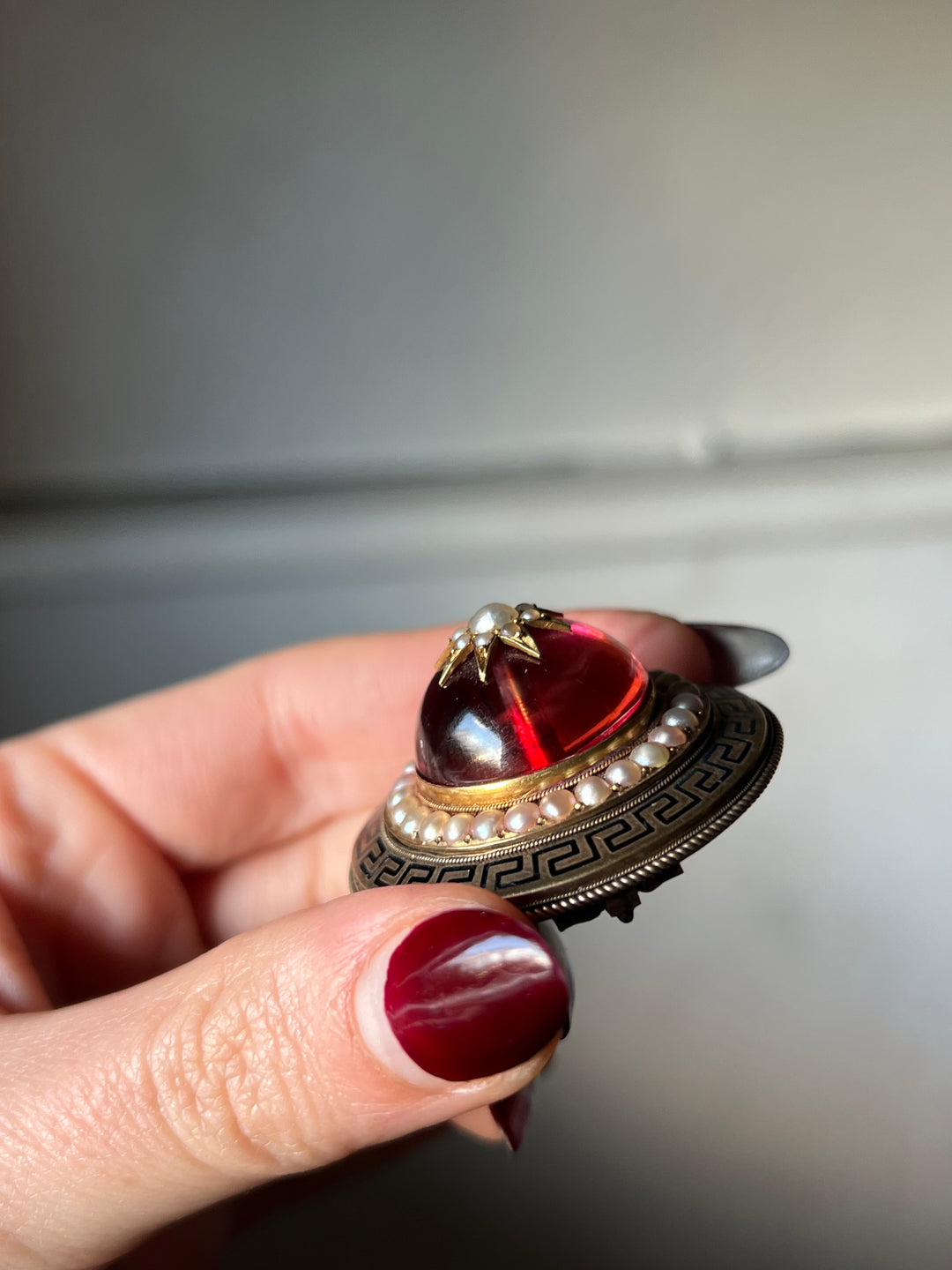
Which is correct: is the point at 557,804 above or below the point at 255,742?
above

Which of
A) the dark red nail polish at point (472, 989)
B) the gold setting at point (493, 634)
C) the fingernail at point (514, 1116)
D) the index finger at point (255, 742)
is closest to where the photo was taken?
the dark red nail polish at point (472, 989)

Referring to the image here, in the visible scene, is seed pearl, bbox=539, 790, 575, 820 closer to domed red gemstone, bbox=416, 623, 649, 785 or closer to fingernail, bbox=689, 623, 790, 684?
domed red gemstone, bbox=416, 623, 649, 785

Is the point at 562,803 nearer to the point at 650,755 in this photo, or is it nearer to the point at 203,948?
the point at 650,755

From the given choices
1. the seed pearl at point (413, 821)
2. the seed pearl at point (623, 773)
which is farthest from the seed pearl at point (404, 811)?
the seed pearl at point (623, 773)

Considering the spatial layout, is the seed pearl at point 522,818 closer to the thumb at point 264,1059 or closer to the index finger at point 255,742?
the thumb at point 264,1059

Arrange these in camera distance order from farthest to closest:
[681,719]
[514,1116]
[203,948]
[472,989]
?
[203,948], [514,1116], [681,719], [472,989]

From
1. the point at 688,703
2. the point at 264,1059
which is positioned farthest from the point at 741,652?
the point at 264,1059

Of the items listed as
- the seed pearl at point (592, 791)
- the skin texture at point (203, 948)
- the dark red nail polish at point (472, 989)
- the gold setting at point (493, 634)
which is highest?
the gold setting at point (493, 634)

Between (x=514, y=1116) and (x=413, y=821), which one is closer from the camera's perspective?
(x=413, y=821)
